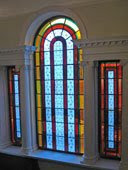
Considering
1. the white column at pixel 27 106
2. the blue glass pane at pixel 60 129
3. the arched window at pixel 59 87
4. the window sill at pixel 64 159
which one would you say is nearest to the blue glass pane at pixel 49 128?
the arched window at pixel 59 87

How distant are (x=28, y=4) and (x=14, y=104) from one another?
2.00 m

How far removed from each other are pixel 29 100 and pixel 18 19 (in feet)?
5.07

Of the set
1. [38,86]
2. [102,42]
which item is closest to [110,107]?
[102,42]

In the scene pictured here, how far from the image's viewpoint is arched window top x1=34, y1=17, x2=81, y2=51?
12.9 ft

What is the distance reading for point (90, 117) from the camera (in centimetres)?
365

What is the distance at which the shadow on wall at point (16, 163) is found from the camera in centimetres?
345

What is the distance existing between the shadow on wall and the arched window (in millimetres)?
796

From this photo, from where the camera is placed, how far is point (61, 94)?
161 inches

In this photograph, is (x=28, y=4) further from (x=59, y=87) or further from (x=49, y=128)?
(x=49, y=128)

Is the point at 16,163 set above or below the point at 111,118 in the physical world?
below

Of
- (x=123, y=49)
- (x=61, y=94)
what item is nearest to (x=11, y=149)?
(x=61, y=94)

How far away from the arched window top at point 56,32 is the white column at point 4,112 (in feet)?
3.12

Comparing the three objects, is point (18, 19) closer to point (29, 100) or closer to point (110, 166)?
point (29, 100)

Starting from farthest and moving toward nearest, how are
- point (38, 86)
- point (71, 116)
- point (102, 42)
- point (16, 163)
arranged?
point (38, 86) → point (71, 116) → point (16, 163) → point (102, 42)
